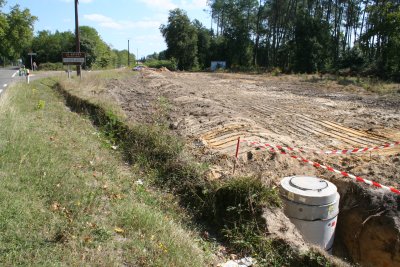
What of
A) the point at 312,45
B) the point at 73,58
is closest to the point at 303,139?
the point at 73,58

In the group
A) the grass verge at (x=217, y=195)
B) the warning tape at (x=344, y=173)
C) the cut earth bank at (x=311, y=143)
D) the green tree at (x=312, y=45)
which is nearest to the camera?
the grass verge at (x=217, y=195)

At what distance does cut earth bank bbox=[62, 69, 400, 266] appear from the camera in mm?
5867

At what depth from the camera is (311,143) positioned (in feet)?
29.2

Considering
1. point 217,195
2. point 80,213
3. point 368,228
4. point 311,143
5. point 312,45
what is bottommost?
point 368,228

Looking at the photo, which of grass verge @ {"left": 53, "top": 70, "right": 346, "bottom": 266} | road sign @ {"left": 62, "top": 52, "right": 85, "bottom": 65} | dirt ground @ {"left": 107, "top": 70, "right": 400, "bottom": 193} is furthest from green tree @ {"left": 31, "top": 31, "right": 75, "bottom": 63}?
grass verge @ {"left": 53, "top": 70, "right": 346, "bottom": 266}

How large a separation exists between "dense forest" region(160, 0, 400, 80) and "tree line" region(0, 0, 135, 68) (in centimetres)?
1537

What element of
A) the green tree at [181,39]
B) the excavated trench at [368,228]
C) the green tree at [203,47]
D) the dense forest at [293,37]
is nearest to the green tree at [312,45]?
the dense forest at [293,37]

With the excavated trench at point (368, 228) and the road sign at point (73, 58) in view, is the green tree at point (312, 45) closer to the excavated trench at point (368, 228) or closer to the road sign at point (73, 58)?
the road sign at point (73, 58)

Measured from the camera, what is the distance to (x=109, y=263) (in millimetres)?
3678

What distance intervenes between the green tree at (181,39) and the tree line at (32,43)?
14666 mm

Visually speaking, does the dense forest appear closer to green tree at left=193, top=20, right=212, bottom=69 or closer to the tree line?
green tree at left=193, top=20, right=212, bottom=69

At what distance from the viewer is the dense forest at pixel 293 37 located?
34625 mm

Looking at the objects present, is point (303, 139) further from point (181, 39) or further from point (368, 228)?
point (181, 39)

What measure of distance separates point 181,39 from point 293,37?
57.6 ft
